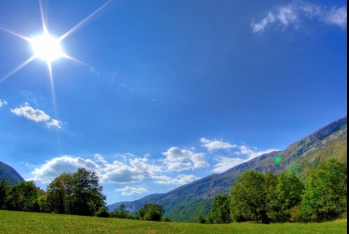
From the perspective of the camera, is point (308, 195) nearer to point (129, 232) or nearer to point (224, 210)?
point (129, 232)

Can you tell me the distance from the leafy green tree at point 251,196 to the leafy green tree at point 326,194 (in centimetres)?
1438

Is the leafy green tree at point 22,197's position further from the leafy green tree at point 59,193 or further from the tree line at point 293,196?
the tree line at point 293,196

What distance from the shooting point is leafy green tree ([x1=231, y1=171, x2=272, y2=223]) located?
71812mm

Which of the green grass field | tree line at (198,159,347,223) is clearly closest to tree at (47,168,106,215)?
the green grass field

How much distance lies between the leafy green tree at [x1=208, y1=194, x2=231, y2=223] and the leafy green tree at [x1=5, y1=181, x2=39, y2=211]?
88.7 m

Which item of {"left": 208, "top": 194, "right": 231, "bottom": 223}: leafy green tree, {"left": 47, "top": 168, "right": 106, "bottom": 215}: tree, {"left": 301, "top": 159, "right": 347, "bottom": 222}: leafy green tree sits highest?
{"left": 47, "top": 168, "right": 106, "bottom": 215}: tree

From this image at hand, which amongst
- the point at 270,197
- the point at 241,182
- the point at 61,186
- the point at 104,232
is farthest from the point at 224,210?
the point at 104,232

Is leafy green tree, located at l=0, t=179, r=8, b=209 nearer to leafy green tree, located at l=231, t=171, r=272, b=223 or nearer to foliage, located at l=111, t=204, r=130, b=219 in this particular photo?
foliage, located at l=111, t=204, r=130, b=219

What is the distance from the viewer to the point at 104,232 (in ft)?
102

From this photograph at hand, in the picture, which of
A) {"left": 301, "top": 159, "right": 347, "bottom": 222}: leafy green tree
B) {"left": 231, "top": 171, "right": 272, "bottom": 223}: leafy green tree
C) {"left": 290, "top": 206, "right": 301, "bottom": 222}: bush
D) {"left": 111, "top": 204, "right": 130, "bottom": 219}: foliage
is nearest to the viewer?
{"left": 301, "top": 159, "right": 347, "bottom": 222}: leafy green tree

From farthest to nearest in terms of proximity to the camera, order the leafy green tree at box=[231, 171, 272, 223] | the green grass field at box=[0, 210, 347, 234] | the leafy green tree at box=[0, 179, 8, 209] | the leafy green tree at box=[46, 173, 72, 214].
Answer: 1. the leafy green tree at box=[0, 179, 8, 209]
2. the leafy green tree at box=[46, 173, 72, 214]
3. the leafy green tree at box=[231, 171, 272, 223]
4. the green grass field at box=[0, 210, 347, 234]

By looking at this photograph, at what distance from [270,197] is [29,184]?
10668cm

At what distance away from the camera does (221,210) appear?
116188 mm

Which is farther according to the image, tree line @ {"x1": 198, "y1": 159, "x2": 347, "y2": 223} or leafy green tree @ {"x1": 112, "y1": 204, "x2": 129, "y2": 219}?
leafy green tree @ {"x1": 112, "y1": 204, "x2": 129, "y2": 219}
